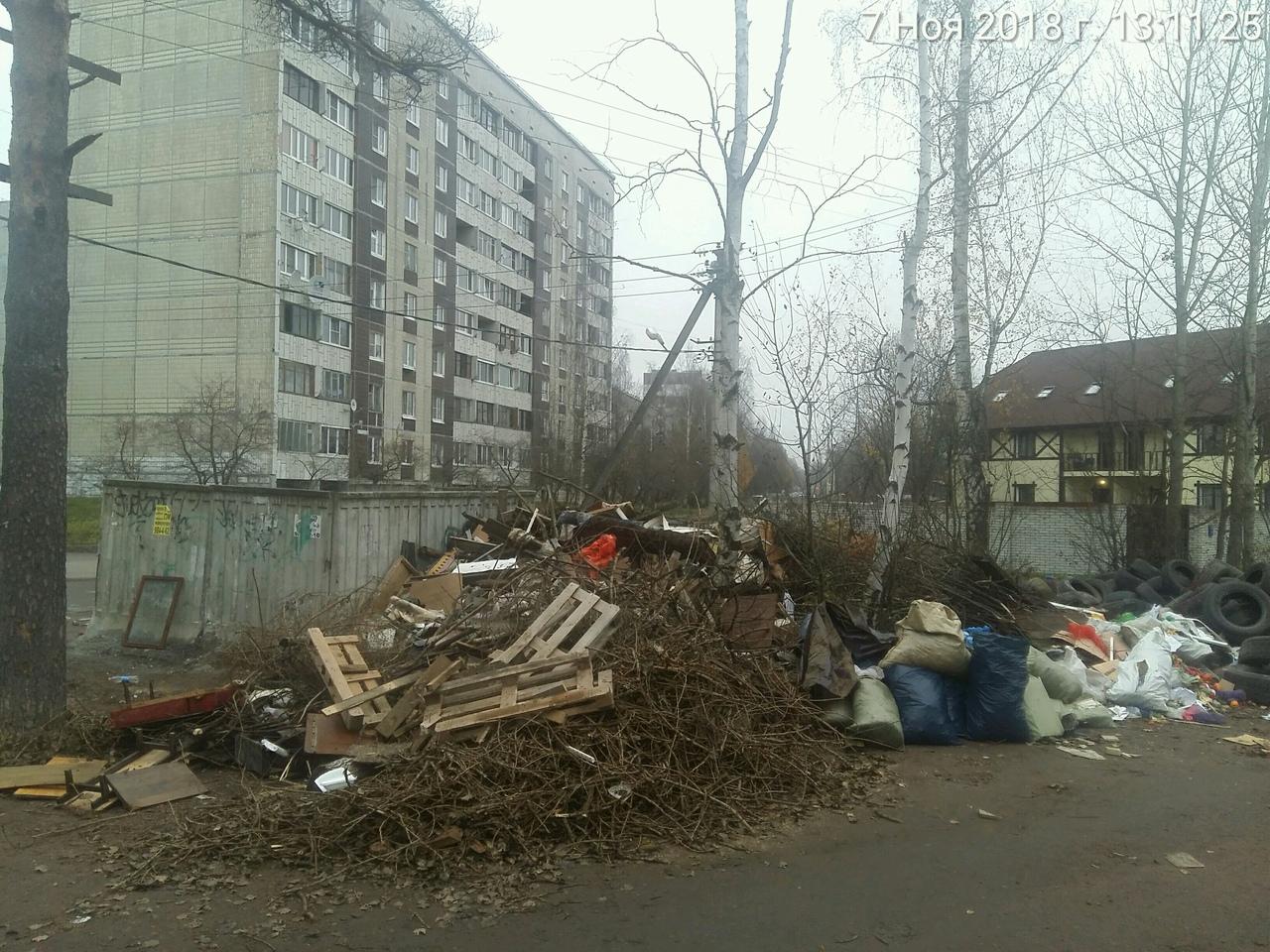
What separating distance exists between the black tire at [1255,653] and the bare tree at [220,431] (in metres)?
27.6

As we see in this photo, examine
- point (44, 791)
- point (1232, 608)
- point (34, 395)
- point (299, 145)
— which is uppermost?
point (299, 145)

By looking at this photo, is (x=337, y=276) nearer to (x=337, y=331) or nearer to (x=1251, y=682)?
(x=337, y=331)

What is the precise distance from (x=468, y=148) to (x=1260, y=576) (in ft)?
128

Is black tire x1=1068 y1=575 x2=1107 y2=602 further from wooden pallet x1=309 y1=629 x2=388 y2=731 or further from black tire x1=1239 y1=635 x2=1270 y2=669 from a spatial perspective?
wooden pallet x1=309 y1=629 x2=388 y2=731

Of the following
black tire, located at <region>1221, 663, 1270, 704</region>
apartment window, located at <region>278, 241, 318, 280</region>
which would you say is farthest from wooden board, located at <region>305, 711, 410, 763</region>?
apartment window, located at <region>278, 241, 318, 280</region>

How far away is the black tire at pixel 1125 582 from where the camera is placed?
46.0 ft

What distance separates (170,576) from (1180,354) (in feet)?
58.0

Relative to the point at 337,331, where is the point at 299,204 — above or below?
above

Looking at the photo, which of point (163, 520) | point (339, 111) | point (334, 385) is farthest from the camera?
point (334, 385)

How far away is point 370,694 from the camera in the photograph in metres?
6.03

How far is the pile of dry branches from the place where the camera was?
473 cm

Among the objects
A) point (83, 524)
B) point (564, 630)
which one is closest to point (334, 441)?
point (83, 524)

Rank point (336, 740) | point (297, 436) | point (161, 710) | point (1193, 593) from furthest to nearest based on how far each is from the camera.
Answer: point (297, 436)
point (1193, 593)
point (161, 710)
point (336, 740)

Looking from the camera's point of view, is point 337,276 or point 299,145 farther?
point 337,276
